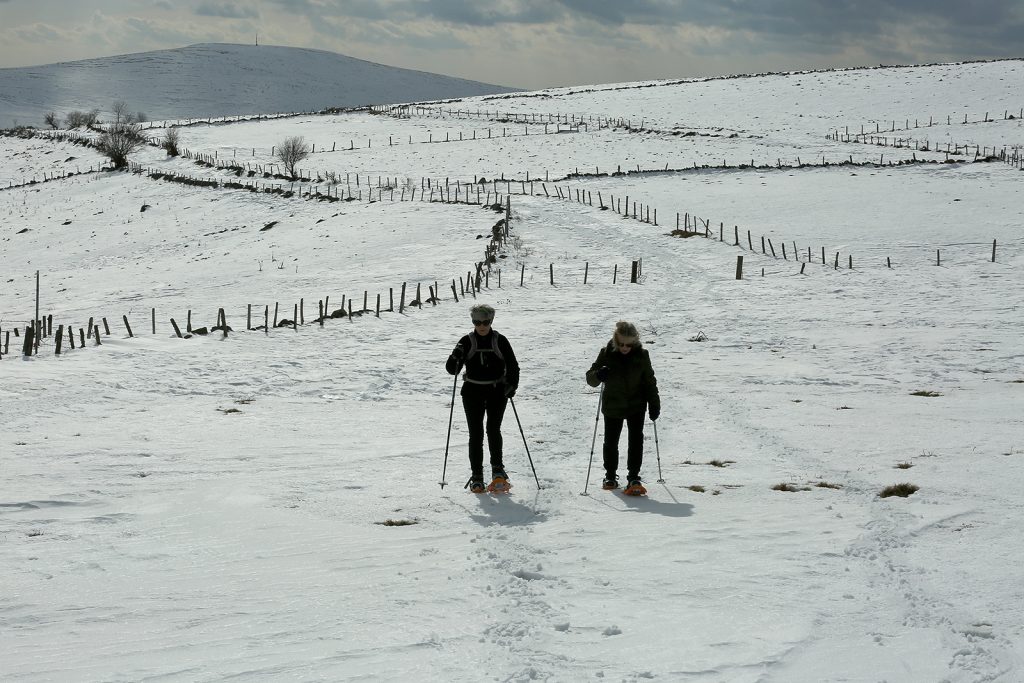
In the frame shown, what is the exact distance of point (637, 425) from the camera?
386 inches

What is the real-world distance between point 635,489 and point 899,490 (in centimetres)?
295

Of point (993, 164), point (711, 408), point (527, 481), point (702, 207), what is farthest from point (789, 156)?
point (527, 481)

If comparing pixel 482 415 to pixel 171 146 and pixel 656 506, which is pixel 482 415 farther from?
pixel 171 146

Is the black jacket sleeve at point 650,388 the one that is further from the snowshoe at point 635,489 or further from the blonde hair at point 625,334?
the snowshoe at point 635,489

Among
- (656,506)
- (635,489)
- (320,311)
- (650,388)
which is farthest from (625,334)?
(320,311)

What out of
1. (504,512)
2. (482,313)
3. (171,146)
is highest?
(171,146)

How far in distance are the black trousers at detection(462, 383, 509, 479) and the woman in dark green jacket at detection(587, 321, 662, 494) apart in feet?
3.42

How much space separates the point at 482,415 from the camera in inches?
387

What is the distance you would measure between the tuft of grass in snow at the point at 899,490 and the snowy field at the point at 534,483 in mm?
184

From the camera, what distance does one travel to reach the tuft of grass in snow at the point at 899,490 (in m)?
9.78

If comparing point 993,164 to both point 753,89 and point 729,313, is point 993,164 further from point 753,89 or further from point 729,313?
point 753,89

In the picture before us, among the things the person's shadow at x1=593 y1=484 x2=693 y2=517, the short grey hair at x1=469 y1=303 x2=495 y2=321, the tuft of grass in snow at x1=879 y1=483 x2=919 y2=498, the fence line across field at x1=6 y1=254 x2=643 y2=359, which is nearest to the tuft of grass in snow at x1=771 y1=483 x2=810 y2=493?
the tuft of grass in snow at x1=879 y1=483 x2=919 y2=498

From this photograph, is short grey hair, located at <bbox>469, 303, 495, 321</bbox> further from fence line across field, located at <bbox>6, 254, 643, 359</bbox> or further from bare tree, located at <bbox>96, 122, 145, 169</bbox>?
bare tree, located at <bbox>96, 122, 145, 169</bbox>

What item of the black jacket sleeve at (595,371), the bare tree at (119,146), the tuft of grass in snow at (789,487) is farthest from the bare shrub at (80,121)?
the tuft of grass in snow at (789,487)
